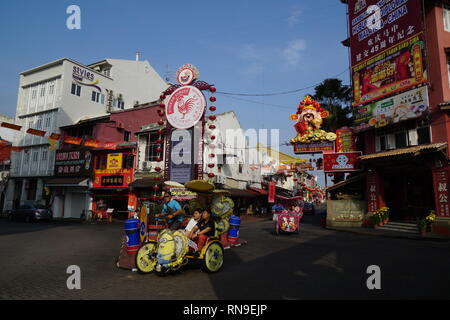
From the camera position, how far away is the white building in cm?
3155

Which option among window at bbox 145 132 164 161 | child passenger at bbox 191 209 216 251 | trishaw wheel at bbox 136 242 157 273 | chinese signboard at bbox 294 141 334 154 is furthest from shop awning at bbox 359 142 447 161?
window at bbox 145 132 164 161

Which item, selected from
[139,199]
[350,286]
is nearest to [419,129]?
[350,286]

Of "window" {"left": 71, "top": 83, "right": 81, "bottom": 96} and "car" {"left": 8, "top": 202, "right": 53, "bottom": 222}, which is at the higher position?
"window" {"left": 71, "top": 83, "right": 81, "bottom": 96}

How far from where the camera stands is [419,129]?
16094 mm

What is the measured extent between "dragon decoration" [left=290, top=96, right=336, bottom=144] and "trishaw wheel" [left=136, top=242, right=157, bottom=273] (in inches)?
650

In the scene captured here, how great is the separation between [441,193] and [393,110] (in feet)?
17.1

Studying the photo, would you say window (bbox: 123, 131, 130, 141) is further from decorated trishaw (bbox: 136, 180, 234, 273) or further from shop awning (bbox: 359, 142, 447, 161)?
decorated trishaw (bbox: 136, 180, 234, 273)

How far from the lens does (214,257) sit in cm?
674

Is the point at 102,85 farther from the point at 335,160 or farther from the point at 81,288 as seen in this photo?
the point at 81,288

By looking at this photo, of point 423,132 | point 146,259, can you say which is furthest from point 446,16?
point 146,259

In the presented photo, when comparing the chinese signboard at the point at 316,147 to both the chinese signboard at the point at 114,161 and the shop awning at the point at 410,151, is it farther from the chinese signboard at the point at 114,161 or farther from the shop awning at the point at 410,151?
the chinese signboard at the point at 114,161

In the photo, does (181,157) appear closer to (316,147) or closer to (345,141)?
(316,147)

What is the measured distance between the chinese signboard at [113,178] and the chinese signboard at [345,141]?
17206mm
